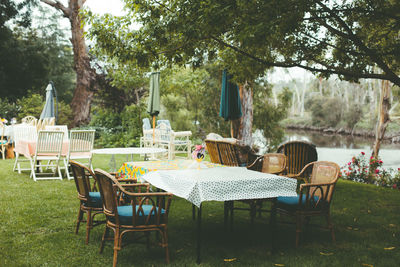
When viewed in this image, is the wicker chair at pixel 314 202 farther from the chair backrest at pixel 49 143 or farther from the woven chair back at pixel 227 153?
the chair backrest at pixel 49 143

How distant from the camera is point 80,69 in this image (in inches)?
665

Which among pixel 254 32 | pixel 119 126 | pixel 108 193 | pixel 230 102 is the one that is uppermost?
pixel 254 32

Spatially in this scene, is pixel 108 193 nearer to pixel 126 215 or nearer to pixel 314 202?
pixel 126 215

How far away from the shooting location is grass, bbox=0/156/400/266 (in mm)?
3418

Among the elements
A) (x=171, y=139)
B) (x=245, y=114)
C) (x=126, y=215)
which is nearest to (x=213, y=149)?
(x=171, y=139)

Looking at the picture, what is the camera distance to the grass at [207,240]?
342 centimetres

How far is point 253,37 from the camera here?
14.0 feet

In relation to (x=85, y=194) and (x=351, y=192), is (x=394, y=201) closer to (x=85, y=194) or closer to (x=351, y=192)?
(x=351, y=192)

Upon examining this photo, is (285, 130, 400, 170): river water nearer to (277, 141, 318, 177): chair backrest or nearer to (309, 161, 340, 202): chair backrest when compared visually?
(277, 141, 318, 177): chair backrest

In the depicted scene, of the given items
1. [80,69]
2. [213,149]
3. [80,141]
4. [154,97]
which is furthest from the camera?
[80,69]

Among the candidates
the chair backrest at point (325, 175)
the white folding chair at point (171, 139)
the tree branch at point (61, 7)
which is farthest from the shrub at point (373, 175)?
the tree branch at point (61, 7)

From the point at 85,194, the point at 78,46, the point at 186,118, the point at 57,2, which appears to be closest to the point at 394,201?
the point at 85,194

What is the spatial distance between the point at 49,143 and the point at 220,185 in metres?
5.39

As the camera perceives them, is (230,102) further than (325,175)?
Yes
